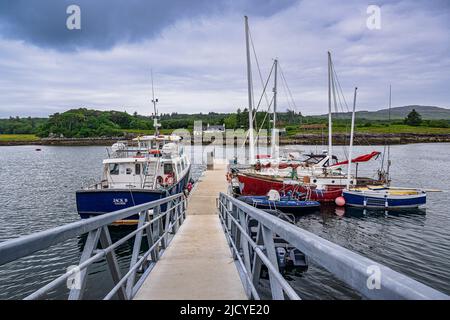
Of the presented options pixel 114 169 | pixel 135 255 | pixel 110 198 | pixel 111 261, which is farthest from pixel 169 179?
pixel 111 261

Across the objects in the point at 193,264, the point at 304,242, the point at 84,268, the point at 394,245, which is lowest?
the point at 394,245

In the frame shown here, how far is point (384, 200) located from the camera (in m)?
23.0

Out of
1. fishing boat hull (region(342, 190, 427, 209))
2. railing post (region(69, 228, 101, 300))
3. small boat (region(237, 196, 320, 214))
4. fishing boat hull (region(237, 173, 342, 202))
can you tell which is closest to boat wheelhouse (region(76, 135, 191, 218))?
small boat (region(237, 196, 320, 214))

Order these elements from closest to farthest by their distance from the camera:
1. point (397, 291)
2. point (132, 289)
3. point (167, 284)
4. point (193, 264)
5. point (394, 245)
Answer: point (397, 291)
point (132, 289)
point (167, 284)
point (193, 264)
point (394, 245)

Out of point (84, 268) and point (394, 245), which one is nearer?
point (84, 268)

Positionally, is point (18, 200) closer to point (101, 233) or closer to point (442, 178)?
point (101, 233)

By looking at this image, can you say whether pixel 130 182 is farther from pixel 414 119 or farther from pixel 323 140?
pixel 414 119

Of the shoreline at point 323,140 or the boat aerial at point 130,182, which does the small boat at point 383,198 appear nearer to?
the boat aerial at point 130,182

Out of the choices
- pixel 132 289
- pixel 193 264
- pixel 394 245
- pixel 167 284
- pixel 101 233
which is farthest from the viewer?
pixel 394 245

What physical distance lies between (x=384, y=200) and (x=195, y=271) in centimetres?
2050
